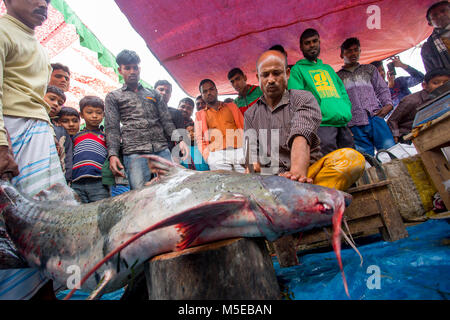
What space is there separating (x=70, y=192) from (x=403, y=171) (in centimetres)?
371

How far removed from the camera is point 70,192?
5.02ft

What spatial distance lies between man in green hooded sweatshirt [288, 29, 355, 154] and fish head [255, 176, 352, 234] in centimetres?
183

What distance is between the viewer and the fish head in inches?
33.8

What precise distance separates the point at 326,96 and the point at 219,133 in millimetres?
1714

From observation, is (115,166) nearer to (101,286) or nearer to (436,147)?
(101,286)

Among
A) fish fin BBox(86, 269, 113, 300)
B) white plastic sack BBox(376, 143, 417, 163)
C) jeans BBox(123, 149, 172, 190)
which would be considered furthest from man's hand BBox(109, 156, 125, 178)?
white plastic sack BBox(376, 143, 417, 163)

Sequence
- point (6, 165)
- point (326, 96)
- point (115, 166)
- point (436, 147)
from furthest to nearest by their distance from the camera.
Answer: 1. point (115, 166)
2. point (326, 96)
3. point (436, 147)
4. point (6, 165)

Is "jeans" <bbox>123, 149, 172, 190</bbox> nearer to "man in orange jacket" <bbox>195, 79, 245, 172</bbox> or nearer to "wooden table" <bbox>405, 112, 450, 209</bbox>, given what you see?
"man in orange jacket" <bbox>195, 79, 245, 172</bbox>

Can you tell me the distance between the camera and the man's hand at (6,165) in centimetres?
138

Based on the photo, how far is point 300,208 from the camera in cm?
86

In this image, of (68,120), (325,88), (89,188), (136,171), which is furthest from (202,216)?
(68,120)

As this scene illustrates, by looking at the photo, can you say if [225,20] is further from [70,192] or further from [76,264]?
[76,264]

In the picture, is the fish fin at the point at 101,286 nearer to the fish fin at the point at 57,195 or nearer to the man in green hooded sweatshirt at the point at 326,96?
the fish fin at the point at 57,195

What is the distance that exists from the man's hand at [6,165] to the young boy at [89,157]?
164cm
